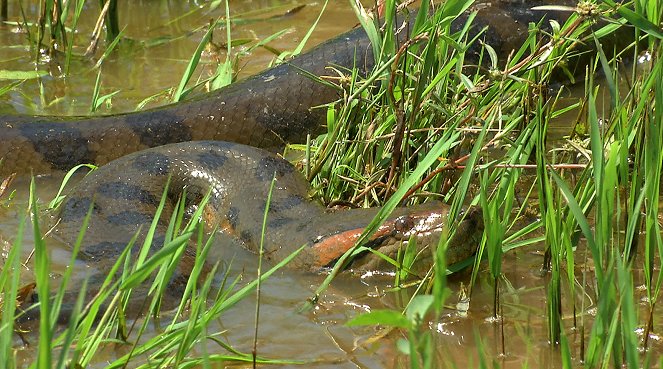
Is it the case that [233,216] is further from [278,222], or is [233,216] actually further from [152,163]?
[152,163]

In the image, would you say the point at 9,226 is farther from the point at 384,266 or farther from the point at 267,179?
the point at 384,266

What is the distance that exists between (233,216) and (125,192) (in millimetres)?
497

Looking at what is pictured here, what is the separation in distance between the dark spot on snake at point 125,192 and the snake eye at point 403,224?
4.29 feet

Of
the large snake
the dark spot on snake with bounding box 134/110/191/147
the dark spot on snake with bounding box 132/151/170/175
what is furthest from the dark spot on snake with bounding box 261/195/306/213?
the dark spot on snake with bounding box 134/110/191/147

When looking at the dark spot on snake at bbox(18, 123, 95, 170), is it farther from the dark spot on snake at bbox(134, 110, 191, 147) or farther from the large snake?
the dark spot on snake at bbox(134, 110, 191, 147)

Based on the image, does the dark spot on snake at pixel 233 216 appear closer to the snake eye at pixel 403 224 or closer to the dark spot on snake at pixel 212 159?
the dark spot on snake at pixel 212 159

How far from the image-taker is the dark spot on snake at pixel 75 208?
4.54 metres

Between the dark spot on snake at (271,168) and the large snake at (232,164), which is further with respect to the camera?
the dark spot on snake at (271,168)

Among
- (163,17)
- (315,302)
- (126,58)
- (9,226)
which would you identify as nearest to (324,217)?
(315,302)

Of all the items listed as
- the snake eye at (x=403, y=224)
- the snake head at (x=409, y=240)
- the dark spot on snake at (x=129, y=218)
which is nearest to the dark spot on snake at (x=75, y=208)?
the dark spot on snake at (x=129, y=218)

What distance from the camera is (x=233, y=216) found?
4.68 m

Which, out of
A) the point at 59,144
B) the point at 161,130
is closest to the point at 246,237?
the point at 161,130

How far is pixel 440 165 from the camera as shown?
4.04 metres

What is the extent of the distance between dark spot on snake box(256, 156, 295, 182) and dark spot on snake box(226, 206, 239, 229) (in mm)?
181
